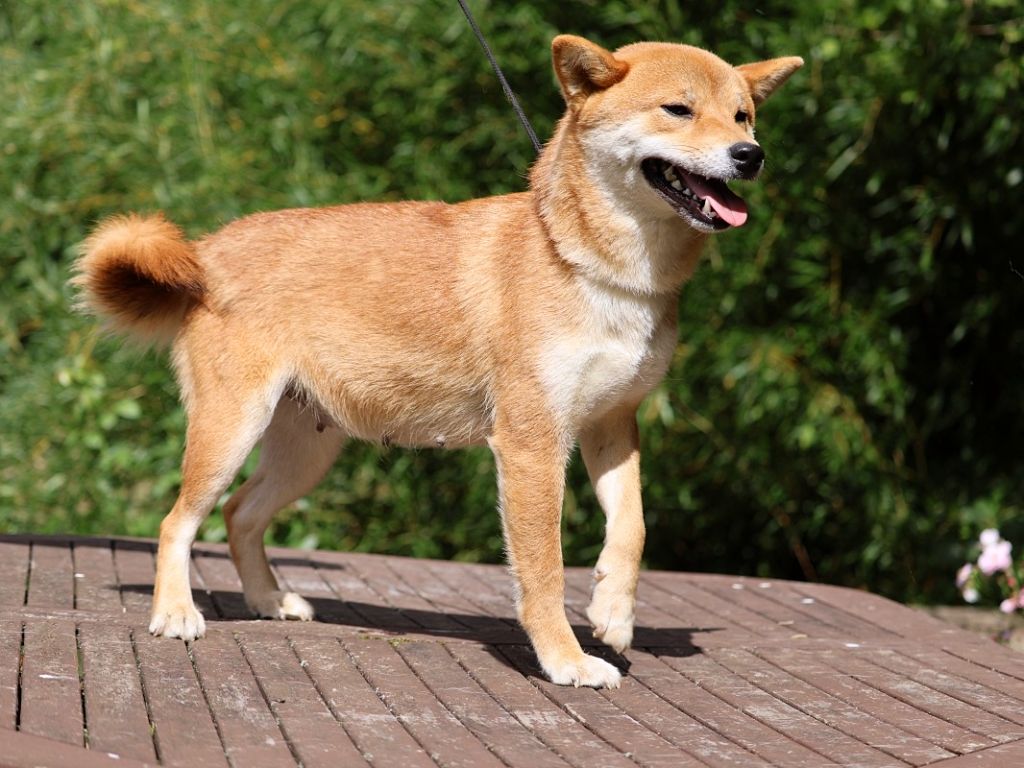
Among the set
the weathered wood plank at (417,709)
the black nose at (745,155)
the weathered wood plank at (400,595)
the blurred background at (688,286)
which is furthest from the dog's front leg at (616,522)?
the blurred background at (688,286)

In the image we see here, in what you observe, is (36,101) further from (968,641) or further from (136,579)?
(968,641)

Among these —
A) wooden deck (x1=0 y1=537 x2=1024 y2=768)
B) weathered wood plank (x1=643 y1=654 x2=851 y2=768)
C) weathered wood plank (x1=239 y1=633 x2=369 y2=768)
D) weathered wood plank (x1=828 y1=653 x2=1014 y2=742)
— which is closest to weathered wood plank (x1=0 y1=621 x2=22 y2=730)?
wooden deck (x1=0 y1=537 x2=1024 y2=768)

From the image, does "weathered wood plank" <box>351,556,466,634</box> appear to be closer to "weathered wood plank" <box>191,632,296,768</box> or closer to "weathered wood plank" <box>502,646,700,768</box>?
"weathered wood plank" <box>502,646,700,768</box>

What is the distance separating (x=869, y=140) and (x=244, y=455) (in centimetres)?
335

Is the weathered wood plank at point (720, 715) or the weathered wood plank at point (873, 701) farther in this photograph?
the weathered wood plank at point (873, 701)

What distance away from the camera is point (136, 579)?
491cm

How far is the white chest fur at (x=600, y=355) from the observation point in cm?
390

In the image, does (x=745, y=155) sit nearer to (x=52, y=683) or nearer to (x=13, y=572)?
(x=52, y=683)

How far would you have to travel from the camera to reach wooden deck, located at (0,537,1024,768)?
126 inches

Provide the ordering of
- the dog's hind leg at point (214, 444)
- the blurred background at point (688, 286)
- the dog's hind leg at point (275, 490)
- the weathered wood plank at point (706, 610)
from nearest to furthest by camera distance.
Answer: the dog's hind leg at point (214, 444) → the dog's hind leg at point (275, 490) → the weathered wood plank at point (706, 610) → the blurred background at point (688, 286)

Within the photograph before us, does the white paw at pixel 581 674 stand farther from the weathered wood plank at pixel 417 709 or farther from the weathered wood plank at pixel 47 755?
the weathered wood plank at pixel 47 755

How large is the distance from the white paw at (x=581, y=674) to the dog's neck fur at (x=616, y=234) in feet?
3.30

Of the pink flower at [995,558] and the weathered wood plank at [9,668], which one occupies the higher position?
the pink flower at [995,558]

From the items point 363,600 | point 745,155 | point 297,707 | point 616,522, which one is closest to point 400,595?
point 363,600
